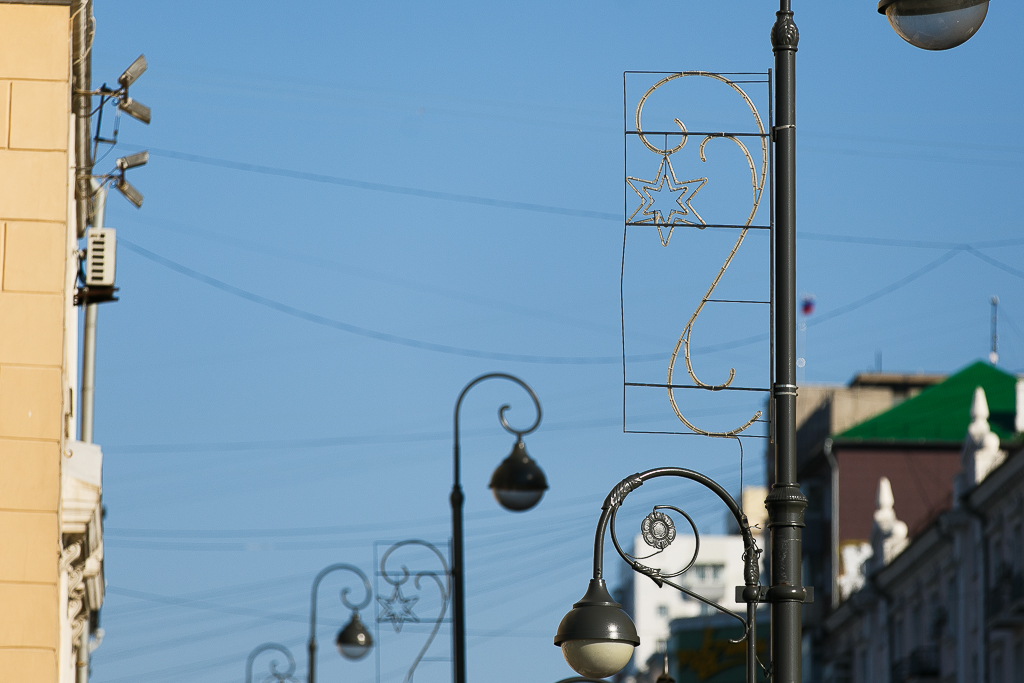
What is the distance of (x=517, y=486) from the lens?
64.2 ft

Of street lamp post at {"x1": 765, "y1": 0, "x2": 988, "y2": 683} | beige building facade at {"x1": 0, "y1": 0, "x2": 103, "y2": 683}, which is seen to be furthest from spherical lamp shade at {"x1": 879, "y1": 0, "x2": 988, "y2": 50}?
beige building facade at {"x1": 0, "y1": 0, "x2": 103, "y2": 683}

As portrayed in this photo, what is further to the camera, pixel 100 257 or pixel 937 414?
pixel 937 414

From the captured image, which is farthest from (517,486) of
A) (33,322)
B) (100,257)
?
(33,322)

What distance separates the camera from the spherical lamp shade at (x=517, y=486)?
19547 mm

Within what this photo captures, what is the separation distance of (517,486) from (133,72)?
6.64 m

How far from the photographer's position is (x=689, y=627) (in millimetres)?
79750

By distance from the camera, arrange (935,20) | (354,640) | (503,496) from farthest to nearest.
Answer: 1. (354,640)
2. (503,496)
3. (935,20)

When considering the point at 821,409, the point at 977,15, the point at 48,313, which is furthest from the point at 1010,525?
the point at 977,15

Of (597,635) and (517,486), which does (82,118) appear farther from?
(597,635)

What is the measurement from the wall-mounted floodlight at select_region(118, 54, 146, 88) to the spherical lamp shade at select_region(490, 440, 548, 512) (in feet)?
20.7

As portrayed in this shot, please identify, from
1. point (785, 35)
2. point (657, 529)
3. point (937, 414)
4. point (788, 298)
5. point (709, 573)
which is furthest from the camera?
point (709, 573)

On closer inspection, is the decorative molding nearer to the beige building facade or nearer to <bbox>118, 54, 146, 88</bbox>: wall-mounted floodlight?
the beige building facade

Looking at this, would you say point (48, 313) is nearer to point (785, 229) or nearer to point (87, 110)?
point (87, 110)

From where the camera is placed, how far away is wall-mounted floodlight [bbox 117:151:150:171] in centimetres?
1728
